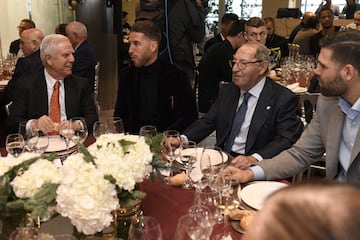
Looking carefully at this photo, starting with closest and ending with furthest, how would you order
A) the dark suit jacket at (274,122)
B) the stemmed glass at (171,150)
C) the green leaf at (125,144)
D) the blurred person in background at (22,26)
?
the green leaf at (125,144)
the stemmed glass at (171,150)
the dark suit jacket at (274,122)
the blurred person in background at (22,26)

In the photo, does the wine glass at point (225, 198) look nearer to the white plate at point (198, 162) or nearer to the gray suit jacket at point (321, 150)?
the white plate at point (198, 162)

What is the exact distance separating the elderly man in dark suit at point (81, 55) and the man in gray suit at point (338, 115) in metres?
3.36

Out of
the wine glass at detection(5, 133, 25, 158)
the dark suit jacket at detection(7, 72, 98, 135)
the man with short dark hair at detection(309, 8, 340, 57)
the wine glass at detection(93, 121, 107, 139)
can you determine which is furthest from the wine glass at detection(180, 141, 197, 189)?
the man with short dark hair at detection(309, 8, 340, 57)

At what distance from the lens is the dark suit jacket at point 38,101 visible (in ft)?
10.8

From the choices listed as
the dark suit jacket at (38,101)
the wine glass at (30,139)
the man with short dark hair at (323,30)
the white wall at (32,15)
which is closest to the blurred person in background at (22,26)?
the white wall at (32,15)

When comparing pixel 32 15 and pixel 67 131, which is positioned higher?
pixel 32 15

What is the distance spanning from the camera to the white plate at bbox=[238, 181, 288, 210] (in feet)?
6.07

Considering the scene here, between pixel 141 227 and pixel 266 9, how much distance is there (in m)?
12.3

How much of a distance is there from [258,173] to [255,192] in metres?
0.25

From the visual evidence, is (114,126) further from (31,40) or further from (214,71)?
(31,40)

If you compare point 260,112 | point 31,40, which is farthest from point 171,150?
point 31,40

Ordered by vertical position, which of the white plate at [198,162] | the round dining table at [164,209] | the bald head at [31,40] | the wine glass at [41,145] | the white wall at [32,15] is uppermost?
the white wall at [32,15]

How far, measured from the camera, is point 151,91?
3.58 meters

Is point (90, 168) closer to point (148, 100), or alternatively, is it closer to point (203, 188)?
point (203, 188)
